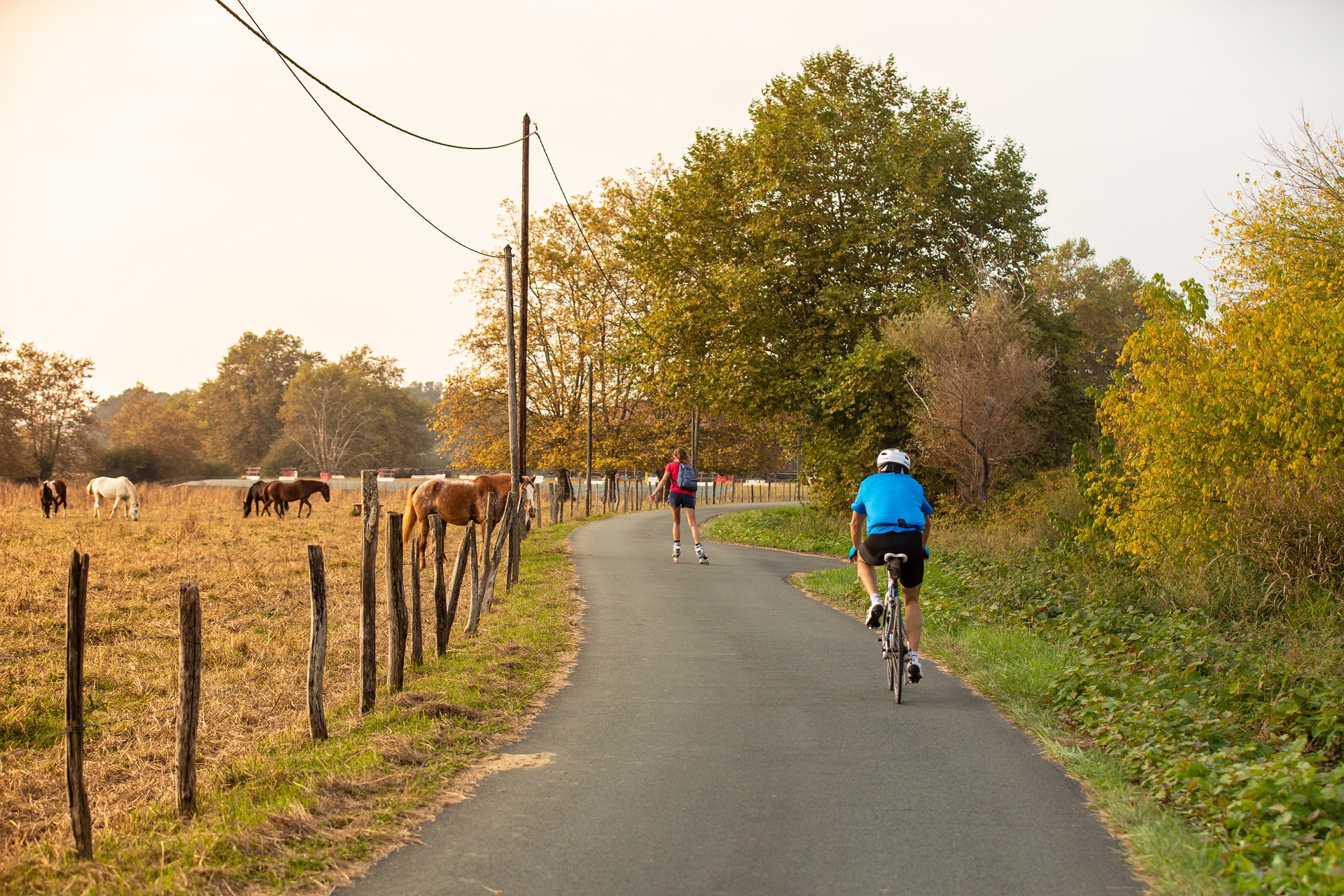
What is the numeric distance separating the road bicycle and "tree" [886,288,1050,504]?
53.7ft

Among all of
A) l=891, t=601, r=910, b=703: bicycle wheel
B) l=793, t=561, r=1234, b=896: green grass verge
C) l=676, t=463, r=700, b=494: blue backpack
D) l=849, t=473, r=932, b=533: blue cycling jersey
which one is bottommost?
l=793, t=561, r=1234, b=896: green grass verge

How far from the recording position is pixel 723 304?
94.7 feet

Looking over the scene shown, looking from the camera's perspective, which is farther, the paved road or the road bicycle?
the road bicycle

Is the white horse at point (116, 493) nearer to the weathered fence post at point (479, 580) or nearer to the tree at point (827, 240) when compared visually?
the tree at point (827, 240)

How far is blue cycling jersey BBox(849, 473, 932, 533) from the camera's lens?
→ 864 cm

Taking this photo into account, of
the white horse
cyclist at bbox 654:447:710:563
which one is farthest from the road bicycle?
the white horse

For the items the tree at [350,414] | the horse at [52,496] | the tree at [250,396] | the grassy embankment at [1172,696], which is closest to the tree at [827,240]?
the grassy embankment at [1172,696]

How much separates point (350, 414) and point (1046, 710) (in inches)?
3656

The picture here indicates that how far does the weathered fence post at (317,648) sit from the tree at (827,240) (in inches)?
806

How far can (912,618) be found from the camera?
852cm

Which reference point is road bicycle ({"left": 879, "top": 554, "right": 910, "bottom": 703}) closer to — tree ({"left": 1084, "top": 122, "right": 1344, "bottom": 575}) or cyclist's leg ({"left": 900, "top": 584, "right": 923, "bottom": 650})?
cyclist's leg ({"left": 900, "top": 584, "right": 923, "bottom": 650})

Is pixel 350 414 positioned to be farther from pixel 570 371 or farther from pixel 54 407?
pixel 570 371

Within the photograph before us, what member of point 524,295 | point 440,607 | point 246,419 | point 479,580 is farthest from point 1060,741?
point 246,419

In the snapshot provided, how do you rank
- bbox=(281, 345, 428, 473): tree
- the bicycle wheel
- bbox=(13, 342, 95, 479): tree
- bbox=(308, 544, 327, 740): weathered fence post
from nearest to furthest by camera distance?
bbox=(308, 544, 327, 740): weathered fence post, the bicycle wheel, bbox=(13, 342, 95, 479): tree, bbox=(281, 345, 428, 473): tree
